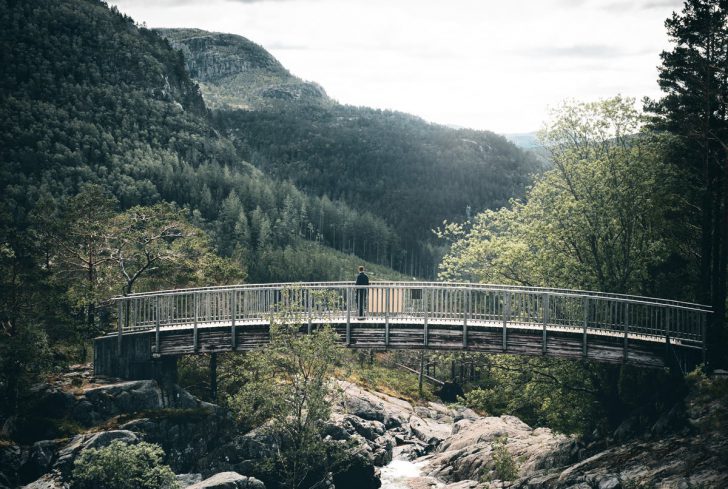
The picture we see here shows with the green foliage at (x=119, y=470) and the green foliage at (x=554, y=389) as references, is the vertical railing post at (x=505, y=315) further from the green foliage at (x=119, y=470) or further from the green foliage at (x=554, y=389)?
the green foliage at (x=119, y=470)

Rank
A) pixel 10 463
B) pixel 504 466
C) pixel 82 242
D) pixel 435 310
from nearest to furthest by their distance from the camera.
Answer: pixel 10 463 < pixel 504 466 < pixel 435 310 < pixel 82 242

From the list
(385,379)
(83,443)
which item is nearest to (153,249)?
(83,443)

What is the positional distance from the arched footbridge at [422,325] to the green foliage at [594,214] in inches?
76.6

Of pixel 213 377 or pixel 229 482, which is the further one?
pixel 213 377

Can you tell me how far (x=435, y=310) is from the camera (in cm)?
3512

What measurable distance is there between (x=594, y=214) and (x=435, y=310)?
8993 millimetres

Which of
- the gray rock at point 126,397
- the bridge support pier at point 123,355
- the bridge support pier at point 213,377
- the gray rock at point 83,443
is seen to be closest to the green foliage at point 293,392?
the bridge support pier at point 213,377

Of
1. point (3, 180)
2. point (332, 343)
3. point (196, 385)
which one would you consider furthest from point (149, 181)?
point (332, 343)

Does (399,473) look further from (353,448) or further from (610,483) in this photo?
(610,483)

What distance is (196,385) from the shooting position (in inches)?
1508

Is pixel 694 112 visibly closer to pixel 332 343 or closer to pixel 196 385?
pixel 332 343

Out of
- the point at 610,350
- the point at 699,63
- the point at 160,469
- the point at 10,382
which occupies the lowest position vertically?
the point at 160,469

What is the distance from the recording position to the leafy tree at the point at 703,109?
97.7 ft

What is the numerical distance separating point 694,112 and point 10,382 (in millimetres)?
31611
